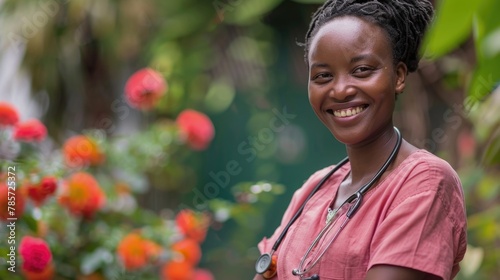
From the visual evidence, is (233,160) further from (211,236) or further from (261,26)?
(261,26)

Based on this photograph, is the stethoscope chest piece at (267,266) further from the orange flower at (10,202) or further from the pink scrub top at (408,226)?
the orange flower at (10,202)

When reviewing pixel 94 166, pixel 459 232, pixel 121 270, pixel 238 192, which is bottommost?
pixel 459 232

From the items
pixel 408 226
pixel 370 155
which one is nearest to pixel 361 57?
pixel 370 155

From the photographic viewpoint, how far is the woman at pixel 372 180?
4.99 feet

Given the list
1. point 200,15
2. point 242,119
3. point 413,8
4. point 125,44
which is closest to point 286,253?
point 413,8

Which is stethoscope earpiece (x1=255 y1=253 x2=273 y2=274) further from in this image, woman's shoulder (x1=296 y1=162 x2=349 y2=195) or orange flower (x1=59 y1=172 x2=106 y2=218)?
orange flower (x1=59 y1=172 x2=106 y2=218)

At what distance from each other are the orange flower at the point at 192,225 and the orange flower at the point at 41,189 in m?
0.72

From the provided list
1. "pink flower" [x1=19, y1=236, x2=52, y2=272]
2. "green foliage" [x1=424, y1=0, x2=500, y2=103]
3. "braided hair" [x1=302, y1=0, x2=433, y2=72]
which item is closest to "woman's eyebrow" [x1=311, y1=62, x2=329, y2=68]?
"braided hair" [x1=302, y1=0, x2=433, y2=72]

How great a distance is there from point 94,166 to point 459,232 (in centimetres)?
211

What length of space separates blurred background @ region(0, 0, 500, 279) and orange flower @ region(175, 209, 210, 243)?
14mm

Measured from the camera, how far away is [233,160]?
5.09 m

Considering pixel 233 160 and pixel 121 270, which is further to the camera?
pixel 233 160

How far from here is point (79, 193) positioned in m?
3.05

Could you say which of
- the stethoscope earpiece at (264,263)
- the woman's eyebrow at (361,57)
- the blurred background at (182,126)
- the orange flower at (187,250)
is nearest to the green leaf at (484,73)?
the woman's eyebrow at (361,57)
